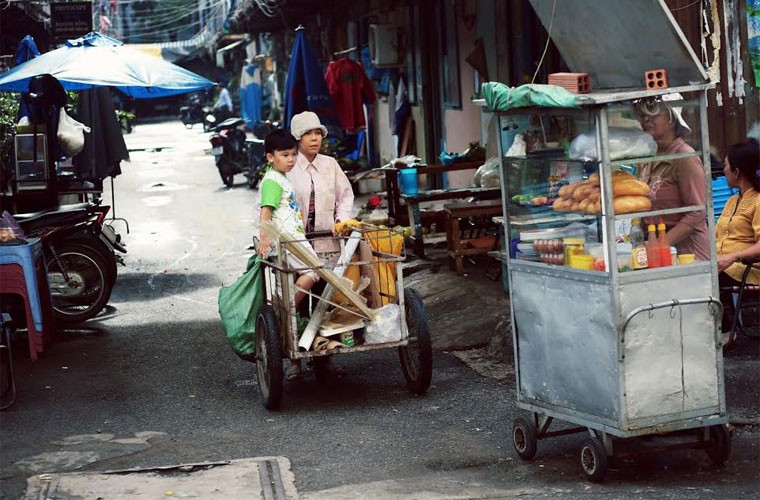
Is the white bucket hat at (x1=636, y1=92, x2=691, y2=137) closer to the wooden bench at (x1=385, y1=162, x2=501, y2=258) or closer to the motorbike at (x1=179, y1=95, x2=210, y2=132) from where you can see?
the wooden bench at (x1=385, y1=162, x2=501, y2=258)

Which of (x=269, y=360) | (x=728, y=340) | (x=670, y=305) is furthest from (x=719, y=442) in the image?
(x=269, y=360)

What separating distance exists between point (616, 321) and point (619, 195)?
59 cm

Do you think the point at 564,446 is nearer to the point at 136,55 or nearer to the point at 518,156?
the point at 518,156

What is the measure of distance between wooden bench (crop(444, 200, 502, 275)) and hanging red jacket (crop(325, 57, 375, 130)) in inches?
218

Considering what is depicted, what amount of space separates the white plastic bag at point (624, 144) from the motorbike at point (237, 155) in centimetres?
1621

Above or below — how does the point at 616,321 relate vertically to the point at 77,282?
above

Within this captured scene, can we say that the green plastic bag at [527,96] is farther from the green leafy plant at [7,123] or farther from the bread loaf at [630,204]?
the green leafy plant at [7,123]

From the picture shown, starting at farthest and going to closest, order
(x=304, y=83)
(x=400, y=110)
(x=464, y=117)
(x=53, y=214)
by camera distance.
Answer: (x=400, y=110) → (x=464, y=117) → (x=304, y=83) → (x=53, y=214)

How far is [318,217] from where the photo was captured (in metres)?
7.84

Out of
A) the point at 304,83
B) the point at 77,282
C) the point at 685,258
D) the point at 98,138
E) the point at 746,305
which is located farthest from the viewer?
the point at 304,83

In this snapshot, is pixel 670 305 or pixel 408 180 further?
pixel 408 180

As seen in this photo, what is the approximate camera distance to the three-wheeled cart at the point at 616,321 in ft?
17.0

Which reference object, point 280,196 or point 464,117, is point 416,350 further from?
point 464,117

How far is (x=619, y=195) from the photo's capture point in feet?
17.4
